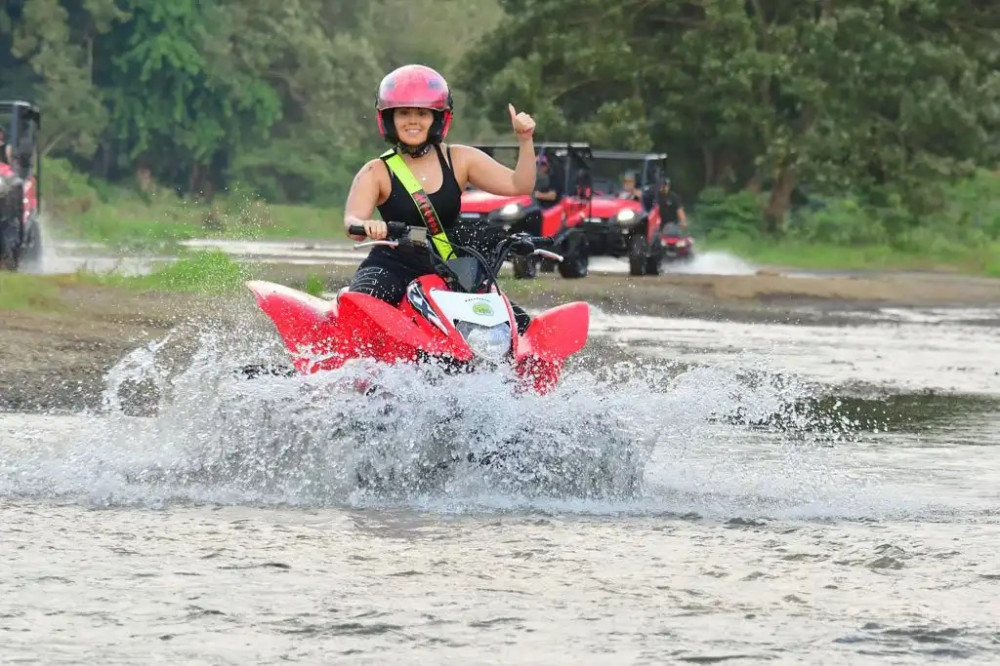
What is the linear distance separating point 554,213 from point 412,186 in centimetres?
2354

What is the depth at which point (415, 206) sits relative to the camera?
10.3 m

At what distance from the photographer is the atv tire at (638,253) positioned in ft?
119

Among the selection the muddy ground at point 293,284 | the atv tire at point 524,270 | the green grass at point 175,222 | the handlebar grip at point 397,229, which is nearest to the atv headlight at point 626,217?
the muddy ground at point 293,284

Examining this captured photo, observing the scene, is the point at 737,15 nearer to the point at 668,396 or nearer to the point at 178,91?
the point at 178,91

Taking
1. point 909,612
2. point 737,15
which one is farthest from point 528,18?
point 909,612

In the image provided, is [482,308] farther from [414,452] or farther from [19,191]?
[19,191]

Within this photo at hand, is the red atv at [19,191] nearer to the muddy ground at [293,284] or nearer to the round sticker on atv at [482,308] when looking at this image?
the muddy ground at [293,284]

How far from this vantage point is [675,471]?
10.7 meters

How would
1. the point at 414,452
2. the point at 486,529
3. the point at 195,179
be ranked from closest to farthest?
the point at 486,529, the point at 414,452, the point at 195,179

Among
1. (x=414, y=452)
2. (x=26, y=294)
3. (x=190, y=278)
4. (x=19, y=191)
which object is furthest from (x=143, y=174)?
(x=414, y=452)

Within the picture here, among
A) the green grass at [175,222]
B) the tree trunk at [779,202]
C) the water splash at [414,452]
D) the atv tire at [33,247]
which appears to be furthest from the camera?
the tree trunk at [779,202]

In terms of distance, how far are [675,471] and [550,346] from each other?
0.99 m

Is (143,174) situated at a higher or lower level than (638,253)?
lower

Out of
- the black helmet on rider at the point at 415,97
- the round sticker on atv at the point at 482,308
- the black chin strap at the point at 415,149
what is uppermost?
the black helmet on rider at the point at 415,97
